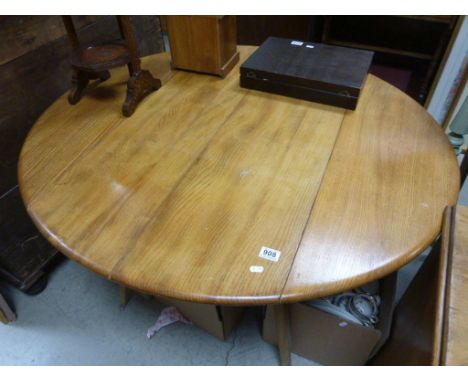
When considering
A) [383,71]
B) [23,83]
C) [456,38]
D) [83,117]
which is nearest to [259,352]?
[83,117]

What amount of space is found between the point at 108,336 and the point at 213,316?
442 millimetres

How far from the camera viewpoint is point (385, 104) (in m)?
0.96

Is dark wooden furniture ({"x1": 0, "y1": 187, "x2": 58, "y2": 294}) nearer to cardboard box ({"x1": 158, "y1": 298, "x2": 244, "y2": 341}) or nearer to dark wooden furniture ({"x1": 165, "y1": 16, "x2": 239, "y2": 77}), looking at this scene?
cardboard box ({"x1": 158, "y1": 298, "x2": 244, "y2": 341})

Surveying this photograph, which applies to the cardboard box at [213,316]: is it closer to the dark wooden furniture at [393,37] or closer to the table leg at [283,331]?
the table leg at [283,331]

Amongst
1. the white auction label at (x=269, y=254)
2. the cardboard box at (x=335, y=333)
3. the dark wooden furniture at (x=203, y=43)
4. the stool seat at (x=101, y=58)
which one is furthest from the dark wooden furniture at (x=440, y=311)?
the stool seat at (x=101, y=58)

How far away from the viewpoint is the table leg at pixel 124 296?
1.27 m

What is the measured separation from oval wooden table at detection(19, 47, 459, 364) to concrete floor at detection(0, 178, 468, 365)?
705mm

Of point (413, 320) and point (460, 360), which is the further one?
point (413, 320)

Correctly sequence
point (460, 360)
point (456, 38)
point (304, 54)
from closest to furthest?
point (460, 360), point (304, 54), point (456, 38)

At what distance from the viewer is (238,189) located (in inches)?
28.8

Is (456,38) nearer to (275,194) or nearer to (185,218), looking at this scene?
(275,194)

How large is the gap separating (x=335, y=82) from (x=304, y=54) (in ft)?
0.62

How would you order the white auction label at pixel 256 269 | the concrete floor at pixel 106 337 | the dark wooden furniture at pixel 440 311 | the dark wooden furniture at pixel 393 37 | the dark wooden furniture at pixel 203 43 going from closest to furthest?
the dark wooden furniture at pixel 440 311 < the white auction label at pixel 256 269 < the dark wooden furniture at pixel 203 43 < the concrete floor at pixel 106 337 < the dark wooden furniture at pixel 393 37

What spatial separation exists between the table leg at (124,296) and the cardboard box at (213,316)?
163mm
